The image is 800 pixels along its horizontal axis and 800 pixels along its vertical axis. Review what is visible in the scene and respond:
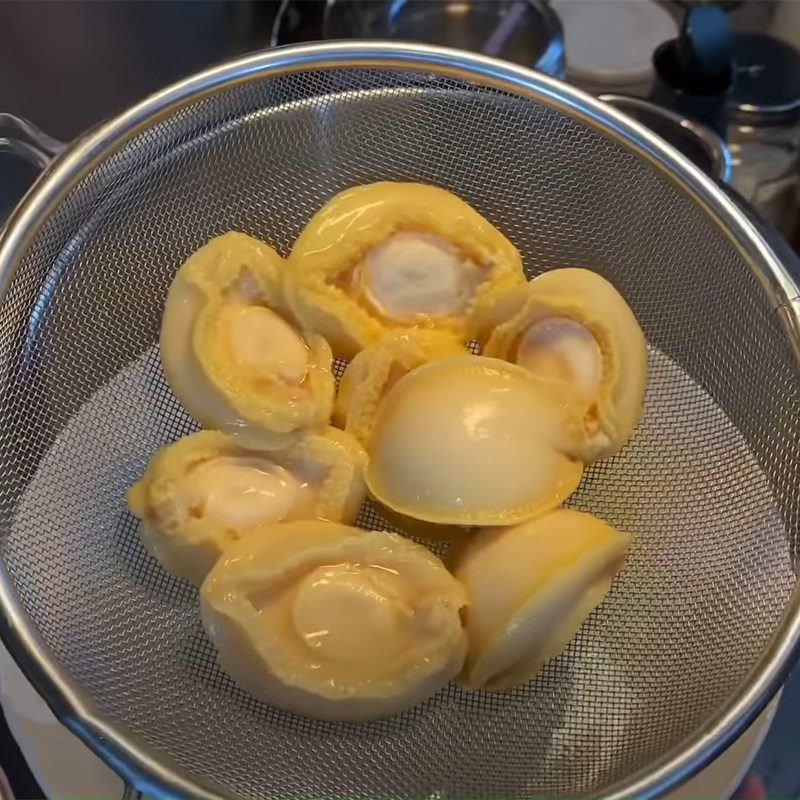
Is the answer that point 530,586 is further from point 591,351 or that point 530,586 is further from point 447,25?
point 447,25

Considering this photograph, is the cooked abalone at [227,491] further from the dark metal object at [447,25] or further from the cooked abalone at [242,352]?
the dark metal object at [447,25]

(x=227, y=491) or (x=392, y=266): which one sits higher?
(x=392, y=266)

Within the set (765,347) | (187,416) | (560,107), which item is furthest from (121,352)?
(765,347)

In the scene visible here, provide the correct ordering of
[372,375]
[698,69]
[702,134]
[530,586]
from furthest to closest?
[698,69], [702,134], [372,375], [530,586]

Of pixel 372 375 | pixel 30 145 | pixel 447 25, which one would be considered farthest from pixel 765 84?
pixel 30 145

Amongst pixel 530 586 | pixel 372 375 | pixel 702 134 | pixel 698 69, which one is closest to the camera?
pixel 530 586

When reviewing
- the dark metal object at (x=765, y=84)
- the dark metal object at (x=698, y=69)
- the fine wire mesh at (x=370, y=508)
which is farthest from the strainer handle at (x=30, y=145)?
the dark metal object at (x=765, y=84)

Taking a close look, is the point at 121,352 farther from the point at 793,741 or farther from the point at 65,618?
the point at 793,741
